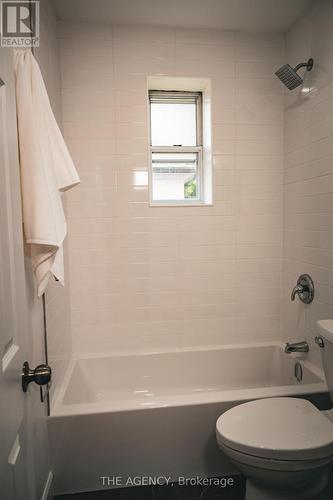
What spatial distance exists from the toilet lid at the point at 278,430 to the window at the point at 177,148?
57.6 inches

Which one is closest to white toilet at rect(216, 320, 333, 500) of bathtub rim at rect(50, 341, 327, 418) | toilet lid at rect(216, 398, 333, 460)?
toilet lid at rect(216, 398, 333, 460)

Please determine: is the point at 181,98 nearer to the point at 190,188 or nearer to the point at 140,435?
the point at 190,188

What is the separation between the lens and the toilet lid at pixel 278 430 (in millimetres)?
1171

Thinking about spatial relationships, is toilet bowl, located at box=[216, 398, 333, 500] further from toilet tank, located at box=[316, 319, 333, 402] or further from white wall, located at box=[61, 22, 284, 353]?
white wall, located at box=[61, 22, 284, 353]

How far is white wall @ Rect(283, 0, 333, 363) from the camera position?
1694 millimetres

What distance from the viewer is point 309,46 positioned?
6.00 ft

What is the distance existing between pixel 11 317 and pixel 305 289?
5.61ft

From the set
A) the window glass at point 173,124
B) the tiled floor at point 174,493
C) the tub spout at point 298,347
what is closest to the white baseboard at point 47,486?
the tiled floor at point 174,493

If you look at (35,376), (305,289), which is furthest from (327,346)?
(35,376)

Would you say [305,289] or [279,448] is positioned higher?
[305,289]

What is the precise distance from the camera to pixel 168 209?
6.94ft

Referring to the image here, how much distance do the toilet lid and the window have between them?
1464 mm

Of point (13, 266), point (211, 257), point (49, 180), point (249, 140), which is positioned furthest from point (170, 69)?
point (13, 266)

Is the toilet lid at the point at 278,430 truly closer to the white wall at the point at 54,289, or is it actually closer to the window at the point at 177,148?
the white wall at the point at 54,289
